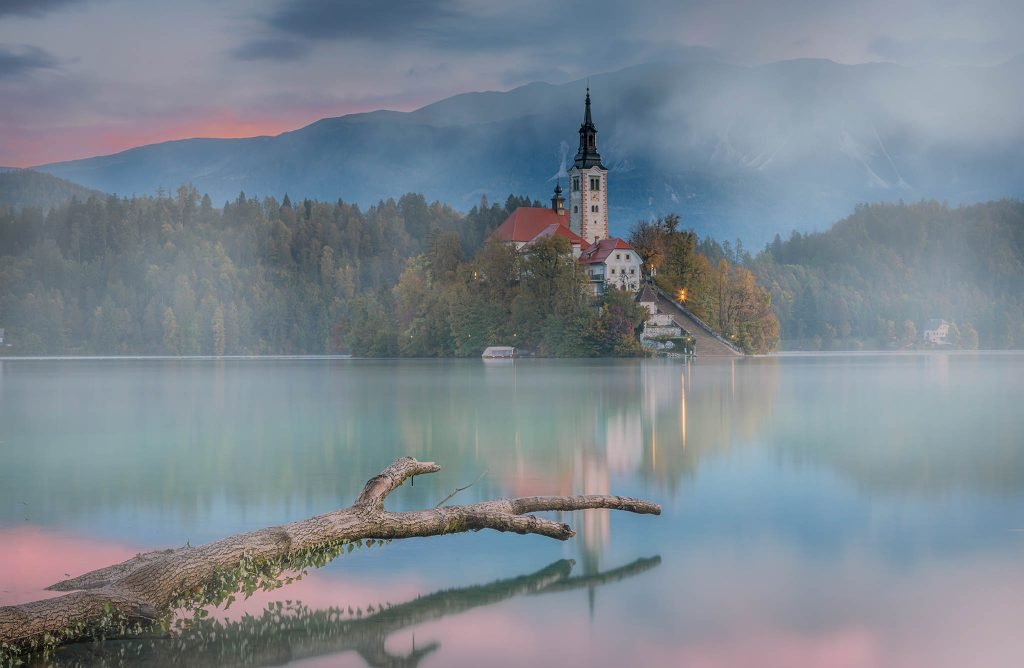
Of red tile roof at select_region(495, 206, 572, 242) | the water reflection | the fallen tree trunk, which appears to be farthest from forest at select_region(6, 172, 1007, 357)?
the water reflection

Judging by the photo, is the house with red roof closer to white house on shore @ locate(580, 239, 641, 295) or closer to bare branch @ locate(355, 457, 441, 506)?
white house on shore @ locate(580, 239, 641, 295)

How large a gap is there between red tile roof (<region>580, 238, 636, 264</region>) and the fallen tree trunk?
108354 mm

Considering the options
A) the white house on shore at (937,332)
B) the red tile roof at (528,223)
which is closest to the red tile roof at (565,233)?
the red tile roof at (528,223)

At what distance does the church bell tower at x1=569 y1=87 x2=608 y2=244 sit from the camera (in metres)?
141

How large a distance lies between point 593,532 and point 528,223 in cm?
12755

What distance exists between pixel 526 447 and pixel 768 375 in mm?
43478

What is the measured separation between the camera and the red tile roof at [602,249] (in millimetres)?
121812

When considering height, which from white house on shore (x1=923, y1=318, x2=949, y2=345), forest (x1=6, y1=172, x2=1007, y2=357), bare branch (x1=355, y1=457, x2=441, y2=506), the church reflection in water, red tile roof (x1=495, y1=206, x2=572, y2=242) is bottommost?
the church reflection in water

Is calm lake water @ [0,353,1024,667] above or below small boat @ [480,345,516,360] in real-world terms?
below

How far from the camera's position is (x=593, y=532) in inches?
547

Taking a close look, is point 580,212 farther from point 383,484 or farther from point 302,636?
point 302,636

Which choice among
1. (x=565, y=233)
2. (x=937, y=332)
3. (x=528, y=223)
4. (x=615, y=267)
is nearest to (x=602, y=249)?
(x=615, y=267)

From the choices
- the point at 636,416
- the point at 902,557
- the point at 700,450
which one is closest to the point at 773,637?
the point at 902,557

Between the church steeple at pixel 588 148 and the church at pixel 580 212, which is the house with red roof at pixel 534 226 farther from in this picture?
the church steeple at pixel 588 148
